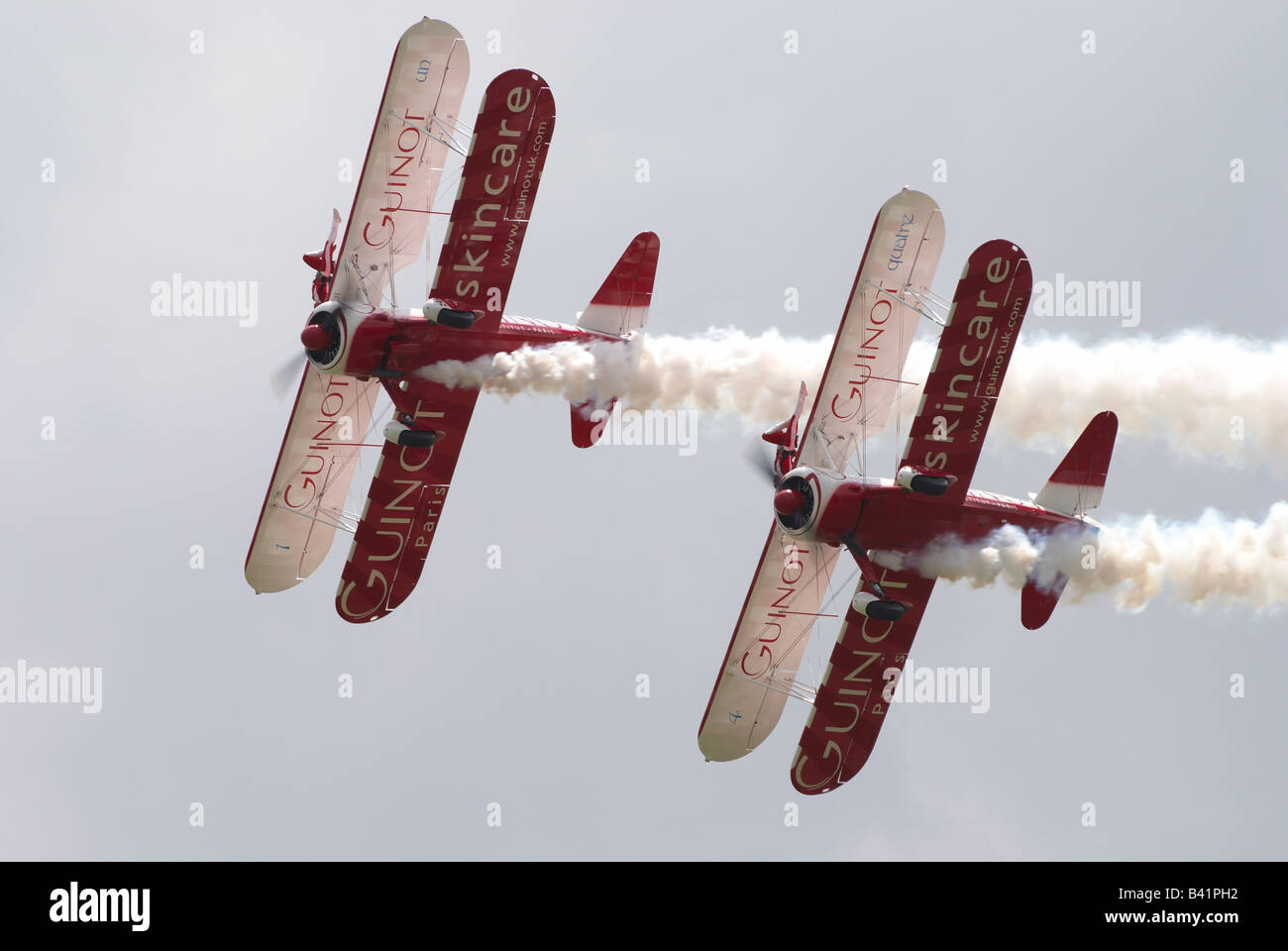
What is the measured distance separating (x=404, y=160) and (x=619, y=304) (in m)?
5.33

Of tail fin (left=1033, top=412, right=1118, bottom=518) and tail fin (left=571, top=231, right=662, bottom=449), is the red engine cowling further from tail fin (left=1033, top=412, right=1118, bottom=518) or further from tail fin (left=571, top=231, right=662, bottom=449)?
tail fin (left=1033, top=412, right=1118, bottom=518)

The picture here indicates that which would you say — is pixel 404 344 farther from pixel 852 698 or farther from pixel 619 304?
pixel 852 698

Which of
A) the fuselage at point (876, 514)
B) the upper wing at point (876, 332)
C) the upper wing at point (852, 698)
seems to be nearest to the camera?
the fuselage at point (876, 514)

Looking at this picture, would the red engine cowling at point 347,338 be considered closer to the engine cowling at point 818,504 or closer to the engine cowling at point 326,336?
the engine cowling at point 326,336

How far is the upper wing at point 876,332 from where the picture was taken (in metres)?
44.3

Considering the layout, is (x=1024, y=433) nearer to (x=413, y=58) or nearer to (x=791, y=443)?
(x=791, y=443)

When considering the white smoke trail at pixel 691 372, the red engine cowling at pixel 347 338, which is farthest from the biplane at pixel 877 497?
the red engine cowling at pixel 347 338

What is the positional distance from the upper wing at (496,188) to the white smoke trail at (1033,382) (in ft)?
6.12

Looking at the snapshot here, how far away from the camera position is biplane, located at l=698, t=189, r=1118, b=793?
43.6 m

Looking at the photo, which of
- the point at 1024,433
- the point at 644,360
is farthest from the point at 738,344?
the point at 1024,433

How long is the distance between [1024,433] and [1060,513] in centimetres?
272

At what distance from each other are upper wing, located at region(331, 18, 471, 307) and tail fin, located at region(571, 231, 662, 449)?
398 cm

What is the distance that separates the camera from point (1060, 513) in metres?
45.6

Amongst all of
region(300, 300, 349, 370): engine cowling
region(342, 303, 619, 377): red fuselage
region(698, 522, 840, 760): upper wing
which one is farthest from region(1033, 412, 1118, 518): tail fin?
region(300, 300, 349, 370): engine cowling
